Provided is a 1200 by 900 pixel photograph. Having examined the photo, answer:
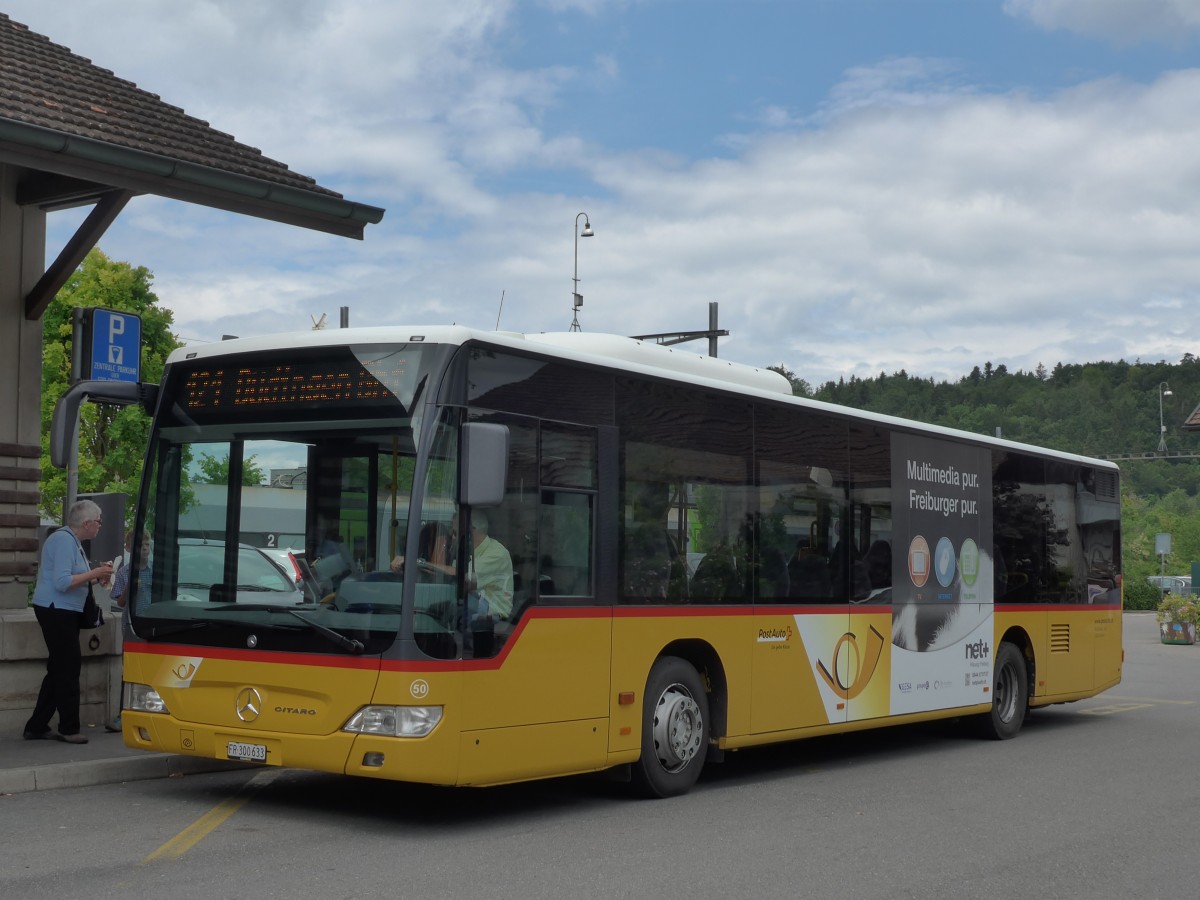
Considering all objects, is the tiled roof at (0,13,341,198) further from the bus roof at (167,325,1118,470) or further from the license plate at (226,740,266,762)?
the license plate at (226,740,266,762)

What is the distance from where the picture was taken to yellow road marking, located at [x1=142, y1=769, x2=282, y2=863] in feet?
24.8

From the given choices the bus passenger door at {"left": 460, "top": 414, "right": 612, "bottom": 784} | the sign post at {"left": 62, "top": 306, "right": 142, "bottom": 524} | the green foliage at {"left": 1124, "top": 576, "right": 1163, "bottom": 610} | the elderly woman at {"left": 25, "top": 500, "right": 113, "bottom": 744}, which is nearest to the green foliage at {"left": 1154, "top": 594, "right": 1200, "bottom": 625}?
the green foliage at {"left": 1124, "top": 576, "right": 1163, "bottom": 610}

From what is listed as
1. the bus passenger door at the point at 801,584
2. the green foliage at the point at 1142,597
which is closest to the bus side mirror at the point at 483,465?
the bus passenger door at the point at 801,584

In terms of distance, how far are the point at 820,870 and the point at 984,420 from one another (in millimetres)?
88852

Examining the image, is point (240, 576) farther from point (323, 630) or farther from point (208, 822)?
point (208, 822)

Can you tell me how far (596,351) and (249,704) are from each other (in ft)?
10.9

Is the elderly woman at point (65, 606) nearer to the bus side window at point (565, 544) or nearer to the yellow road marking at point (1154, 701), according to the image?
the bus side window at point (565, 544)

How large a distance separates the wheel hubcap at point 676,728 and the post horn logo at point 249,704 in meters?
2.63

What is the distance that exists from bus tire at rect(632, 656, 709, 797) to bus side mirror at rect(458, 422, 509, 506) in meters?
2.21

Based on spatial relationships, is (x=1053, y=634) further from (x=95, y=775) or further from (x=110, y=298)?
(x=110, y=298)

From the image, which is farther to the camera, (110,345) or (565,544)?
(110,345)

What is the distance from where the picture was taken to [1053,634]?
15344 millimetres

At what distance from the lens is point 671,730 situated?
981 cm

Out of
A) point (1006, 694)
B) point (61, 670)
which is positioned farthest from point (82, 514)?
point (1006, 694)
